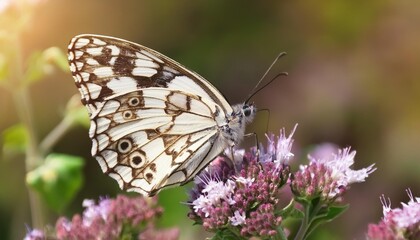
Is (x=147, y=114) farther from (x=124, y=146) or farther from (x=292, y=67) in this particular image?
(x=292, y=67)

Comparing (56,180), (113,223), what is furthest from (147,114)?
(56,180)

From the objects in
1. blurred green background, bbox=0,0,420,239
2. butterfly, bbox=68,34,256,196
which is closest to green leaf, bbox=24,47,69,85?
butterfly, bbox=68,34,256,196

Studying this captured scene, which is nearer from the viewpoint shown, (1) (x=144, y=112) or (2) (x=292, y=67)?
(1) (x=144, y=112)

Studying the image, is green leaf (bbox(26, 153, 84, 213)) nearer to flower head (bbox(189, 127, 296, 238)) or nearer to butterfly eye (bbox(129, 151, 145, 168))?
butterfly eye (bbox(129, 151, 145, 168))

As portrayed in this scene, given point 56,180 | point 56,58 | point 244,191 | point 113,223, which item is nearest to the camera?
point 244,191

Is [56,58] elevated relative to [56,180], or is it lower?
elevated

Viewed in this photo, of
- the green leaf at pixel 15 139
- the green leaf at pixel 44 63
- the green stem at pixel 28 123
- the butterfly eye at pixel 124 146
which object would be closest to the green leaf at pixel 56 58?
the green leaf at pixel 44 63

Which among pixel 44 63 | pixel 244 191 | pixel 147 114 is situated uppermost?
pixel 44 63
